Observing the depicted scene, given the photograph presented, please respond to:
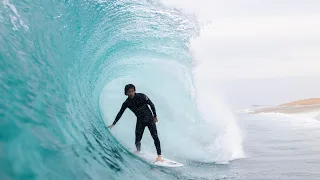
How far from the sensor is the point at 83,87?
345 inches

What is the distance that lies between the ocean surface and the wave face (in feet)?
0.05

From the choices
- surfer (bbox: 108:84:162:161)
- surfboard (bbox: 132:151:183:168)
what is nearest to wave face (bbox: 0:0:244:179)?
surfboard (bbox: 132:151:183:168)

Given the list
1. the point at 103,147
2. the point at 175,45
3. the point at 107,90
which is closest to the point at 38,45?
the point at 103,147

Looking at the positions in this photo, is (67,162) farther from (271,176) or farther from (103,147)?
(271,176)

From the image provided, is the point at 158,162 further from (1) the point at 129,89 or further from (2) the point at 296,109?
(2) the point at 296,109

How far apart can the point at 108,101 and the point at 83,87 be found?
8489 millimetres

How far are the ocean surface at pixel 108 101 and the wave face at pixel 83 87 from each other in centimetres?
2

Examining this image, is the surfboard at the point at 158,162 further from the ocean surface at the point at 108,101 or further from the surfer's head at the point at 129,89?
the surfer's head at the point at 129,89

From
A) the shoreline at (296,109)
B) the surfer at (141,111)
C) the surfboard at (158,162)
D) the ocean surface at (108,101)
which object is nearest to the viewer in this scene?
the ocean surface at (108,101)

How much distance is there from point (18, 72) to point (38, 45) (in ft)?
3.39

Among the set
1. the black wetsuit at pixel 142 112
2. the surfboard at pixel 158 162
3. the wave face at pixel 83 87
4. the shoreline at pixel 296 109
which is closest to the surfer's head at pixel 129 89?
the black wetsuit at pixel 142 112

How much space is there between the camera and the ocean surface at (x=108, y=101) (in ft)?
14.8

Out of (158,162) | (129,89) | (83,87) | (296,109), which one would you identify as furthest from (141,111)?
(296,109)

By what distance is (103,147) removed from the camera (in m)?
6.62
